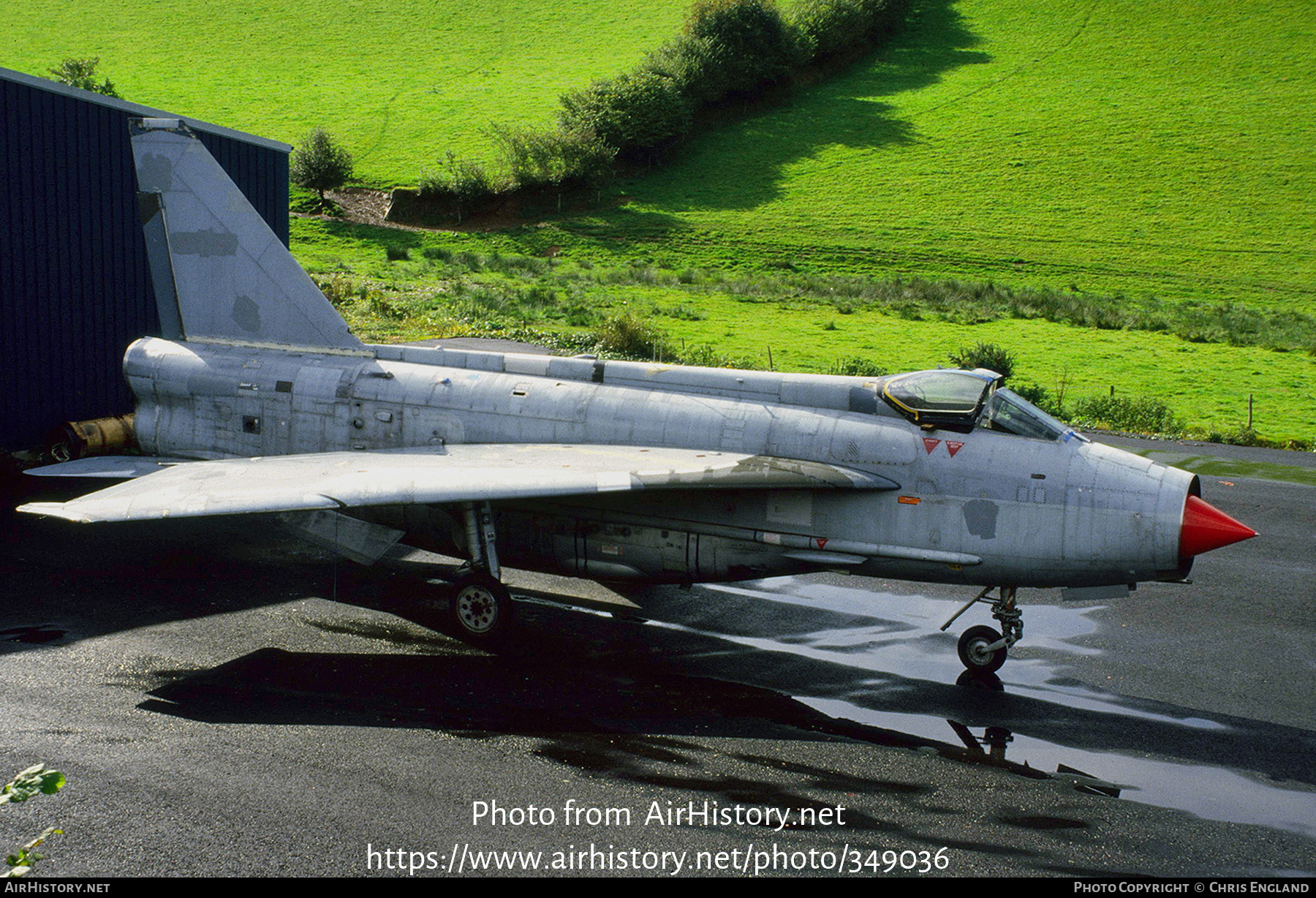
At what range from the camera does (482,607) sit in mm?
10961

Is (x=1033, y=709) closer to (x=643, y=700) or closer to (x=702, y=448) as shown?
(x=643, y=700)

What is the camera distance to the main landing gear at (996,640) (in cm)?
1059

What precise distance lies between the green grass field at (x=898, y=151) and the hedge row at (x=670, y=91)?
3.05 meters

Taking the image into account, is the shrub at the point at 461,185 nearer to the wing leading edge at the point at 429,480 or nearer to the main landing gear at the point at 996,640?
the wing leading edge at the point at 429,480

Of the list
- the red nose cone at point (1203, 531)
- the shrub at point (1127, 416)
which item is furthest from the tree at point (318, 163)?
the red nose cone at point (1203, 531)

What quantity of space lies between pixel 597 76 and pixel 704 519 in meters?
87.6

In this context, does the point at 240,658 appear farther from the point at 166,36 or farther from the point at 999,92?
the point at 166,36

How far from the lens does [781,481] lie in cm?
1008

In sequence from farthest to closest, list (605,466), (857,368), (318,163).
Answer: (318,163) < (857,368) < (605,466)

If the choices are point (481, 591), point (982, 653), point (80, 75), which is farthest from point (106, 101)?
point (80, 75)

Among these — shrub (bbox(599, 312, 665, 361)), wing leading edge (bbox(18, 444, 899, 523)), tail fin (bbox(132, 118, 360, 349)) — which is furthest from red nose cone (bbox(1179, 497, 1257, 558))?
shrub (bbox(599, 312, 665, 361))

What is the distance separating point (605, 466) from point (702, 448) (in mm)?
1424

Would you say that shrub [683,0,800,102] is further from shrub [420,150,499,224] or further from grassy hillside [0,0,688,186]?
shrub [420,150,499,224]

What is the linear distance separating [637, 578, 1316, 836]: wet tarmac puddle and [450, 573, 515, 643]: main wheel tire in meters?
2.15
